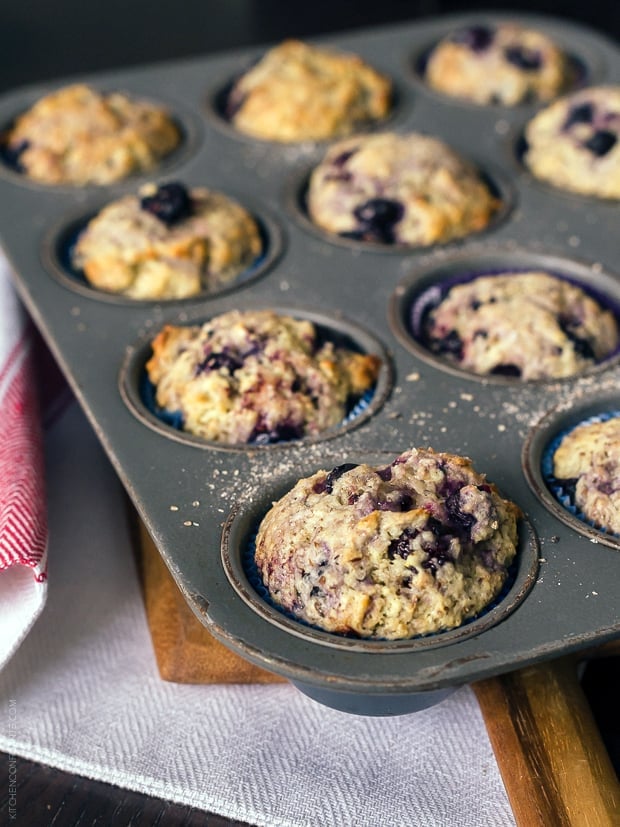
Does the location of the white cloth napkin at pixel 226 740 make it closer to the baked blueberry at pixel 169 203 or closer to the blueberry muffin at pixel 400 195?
the baked blueberry at pixel 169 203

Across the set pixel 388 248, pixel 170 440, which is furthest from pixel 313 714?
pixel 388 248

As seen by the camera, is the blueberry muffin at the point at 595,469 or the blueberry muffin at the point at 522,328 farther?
the blueberry muffin at the point at 522,328

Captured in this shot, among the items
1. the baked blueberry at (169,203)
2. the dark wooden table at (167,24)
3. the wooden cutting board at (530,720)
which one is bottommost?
the dark wooden table at (167,24)

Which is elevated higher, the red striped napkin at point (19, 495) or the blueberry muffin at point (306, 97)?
the blueberry muffin at point (306, 97)

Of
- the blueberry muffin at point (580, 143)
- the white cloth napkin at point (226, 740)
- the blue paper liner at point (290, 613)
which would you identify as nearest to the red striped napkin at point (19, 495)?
the white cloth napkin at point (226, 740)

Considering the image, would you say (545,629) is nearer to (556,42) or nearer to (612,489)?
(612,489)

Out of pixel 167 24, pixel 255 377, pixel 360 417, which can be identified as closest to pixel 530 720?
pixel 360 417
